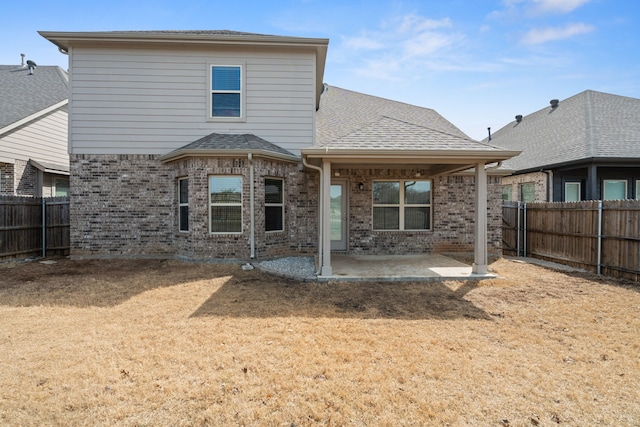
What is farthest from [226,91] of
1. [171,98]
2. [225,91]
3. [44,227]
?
[44,227]

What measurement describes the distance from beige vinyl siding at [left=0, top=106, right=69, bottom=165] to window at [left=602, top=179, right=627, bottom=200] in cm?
2190

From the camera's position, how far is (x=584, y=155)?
11.4 metres

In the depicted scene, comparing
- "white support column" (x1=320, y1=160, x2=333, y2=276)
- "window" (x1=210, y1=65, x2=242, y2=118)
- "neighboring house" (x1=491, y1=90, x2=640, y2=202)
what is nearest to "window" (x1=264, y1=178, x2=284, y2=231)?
"window" (x1=210, y1=65, x2=242, y2=118)

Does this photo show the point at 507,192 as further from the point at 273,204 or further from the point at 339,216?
the point at 273,204

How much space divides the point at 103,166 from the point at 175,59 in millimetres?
3709

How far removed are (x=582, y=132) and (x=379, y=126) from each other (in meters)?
10.5

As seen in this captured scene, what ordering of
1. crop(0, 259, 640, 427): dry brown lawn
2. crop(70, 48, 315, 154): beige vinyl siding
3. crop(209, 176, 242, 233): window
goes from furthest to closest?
1. crop(70, 48, 315, 154): beige vinyl siding
2. crop(209, 176, 242, 233): window
3. crop(0, 259, 640, 427): dry brown lawn

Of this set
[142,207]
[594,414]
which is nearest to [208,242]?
[142,207]

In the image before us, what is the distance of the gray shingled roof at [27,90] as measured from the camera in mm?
12484

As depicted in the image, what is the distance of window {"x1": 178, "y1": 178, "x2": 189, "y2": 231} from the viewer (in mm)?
9152

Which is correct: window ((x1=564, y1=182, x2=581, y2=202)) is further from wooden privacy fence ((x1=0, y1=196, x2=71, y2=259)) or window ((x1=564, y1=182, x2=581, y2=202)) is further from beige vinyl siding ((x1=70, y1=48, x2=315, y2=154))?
wooden privacy fence ((x1=0, y1=196, x2=71, y2=259))

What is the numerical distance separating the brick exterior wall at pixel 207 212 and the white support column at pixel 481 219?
9.36 feet

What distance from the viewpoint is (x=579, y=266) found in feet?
27.7

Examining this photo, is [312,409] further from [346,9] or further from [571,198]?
[571,198]
